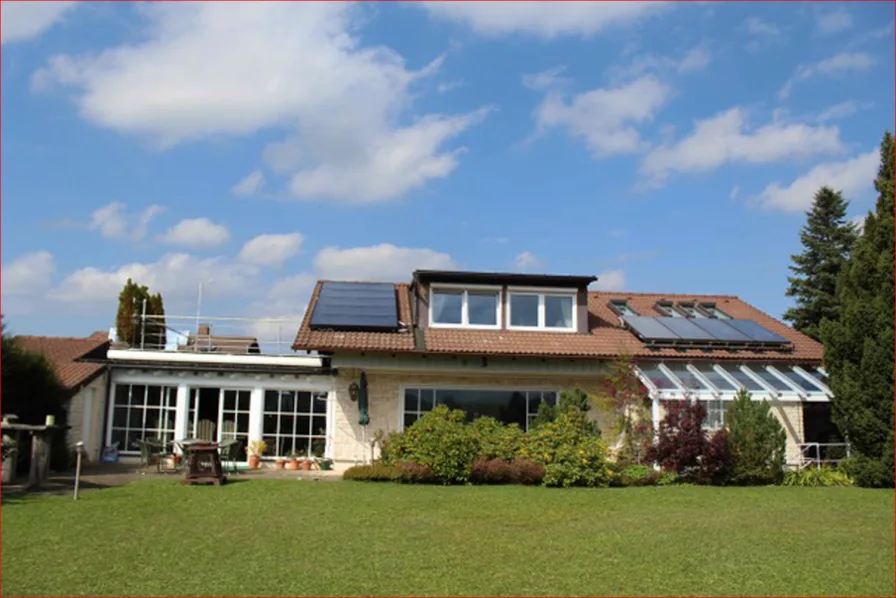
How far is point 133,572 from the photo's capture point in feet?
28.1

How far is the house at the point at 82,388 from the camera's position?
62.8 ft

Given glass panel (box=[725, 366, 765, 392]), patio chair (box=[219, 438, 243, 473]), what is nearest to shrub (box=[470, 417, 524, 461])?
patio chair (box=[219, 438, 243, 473])

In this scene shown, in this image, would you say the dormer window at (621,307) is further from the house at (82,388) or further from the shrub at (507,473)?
the house at (82,388)

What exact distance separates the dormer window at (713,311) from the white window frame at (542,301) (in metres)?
6.29

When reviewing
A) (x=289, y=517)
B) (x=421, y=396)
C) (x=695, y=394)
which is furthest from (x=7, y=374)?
(x=695, y=394)

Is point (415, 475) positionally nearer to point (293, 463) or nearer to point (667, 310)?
point (293, 463)

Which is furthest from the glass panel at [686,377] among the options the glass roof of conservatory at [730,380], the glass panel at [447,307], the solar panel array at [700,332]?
the glass panel at [447,307]

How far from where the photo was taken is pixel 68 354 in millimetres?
22047

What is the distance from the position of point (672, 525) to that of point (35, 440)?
12175 millimetres

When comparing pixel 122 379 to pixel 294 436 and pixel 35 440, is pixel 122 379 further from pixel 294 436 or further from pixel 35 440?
pixel 35 440

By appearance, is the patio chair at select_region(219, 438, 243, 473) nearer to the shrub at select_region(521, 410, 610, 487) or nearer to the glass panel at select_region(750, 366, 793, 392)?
the shrub at select_region(521, 410, 610, 487)

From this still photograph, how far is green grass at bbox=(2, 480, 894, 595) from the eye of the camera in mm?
8172

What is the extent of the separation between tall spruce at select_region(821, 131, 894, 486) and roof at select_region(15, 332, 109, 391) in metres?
19.1

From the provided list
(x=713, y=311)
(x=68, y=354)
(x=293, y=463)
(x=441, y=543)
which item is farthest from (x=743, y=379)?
(x=68, y=354)
